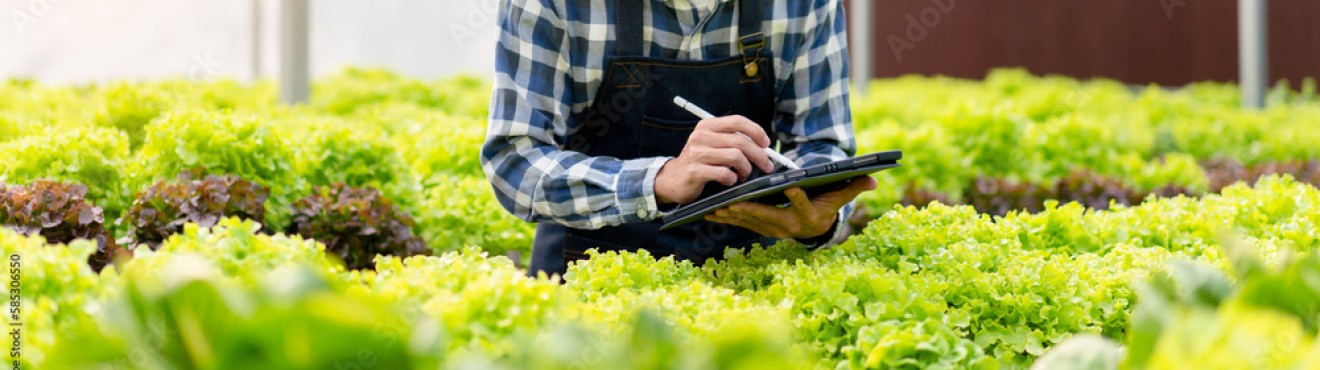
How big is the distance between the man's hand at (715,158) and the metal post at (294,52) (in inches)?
200

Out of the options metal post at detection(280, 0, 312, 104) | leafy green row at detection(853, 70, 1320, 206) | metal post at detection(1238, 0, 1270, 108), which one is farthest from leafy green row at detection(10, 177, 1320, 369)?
metal post at detection(1238, 0, 1270, 108)

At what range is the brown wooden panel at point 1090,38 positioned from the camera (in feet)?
49.1

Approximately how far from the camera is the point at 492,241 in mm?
3846

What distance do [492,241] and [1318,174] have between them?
3.84 metres

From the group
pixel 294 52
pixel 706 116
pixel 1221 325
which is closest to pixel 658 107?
pixel 706 116

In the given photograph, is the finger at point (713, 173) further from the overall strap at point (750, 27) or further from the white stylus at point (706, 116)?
the overall strap at point (750, 27)

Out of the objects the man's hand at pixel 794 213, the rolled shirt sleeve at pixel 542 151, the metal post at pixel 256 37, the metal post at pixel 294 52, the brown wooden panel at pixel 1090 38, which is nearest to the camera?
the man's hand at pixel 794 213

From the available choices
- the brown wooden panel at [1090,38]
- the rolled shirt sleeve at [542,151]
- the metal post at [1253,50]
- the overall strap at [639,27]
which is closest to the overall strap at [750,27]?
the overall strap at [639,27]

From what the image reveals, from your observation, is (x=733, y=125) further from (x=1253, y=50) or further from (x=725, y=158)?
(x=1253, y=50)

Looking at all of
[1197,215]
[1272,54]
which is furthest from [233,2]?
[1272,54]

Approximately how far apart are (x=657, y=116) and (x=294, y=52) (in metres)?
4.84

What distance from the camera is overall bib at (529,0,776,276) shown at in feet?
8.39

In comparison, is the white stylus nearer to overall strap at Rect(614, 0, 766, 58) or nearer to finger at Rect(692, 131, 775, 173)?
finger at Rect(692, 131, 775, 173)

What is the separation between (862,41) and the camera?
9688 millimetres
